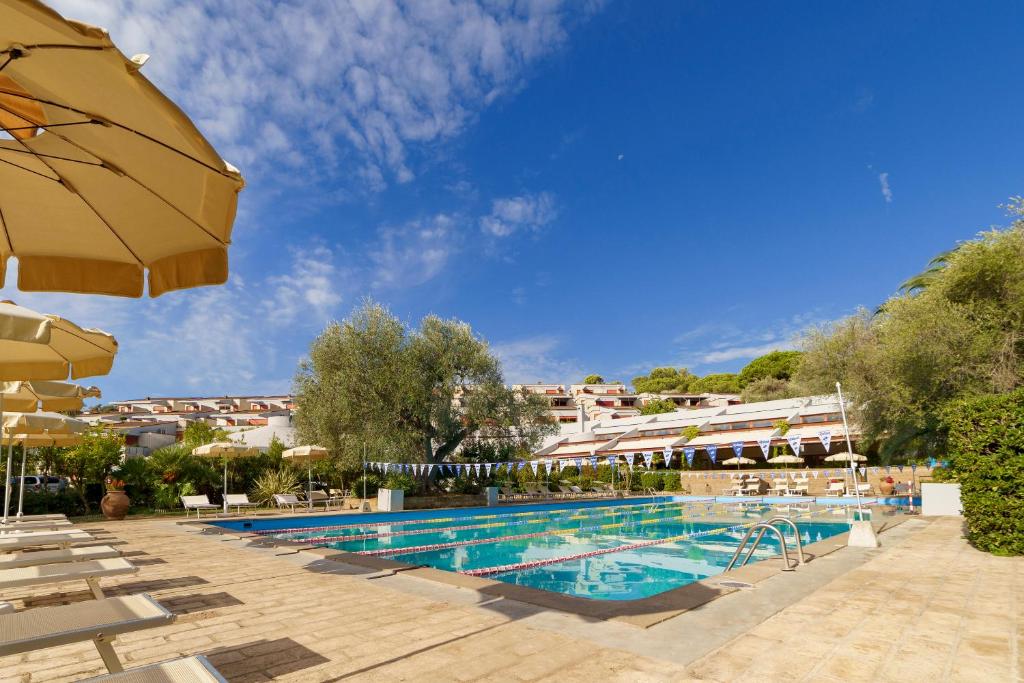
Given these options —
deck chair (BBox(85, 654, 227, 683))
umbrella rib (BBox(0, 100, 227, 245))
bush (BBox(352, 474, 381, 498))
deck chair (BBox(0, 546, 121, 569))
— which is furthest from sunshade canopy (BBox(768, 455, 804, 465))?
deck chair (BBox(85, 654, 227, 683))

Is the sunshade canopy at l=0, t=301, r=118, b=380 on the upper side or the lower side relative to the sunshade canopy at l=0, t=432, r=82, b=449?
upper

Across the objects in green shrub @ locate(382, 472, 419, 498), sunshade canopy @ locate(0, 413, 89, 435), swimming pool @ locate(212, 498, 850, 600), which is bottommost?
swimming pool @ locate(212, 498, 850, 600)

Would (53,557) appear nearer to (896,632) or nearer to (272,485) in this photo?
(896,632)

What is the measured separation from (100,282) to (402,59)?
15.9 metres

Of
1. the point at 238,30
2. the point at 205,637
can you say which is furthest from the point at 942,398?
the point at 238,30

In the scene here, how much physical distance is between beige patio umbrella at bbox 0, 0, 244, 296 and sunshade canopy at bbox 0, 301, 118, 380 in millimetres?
1986

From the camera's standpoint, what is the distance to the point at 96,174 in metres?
3.30

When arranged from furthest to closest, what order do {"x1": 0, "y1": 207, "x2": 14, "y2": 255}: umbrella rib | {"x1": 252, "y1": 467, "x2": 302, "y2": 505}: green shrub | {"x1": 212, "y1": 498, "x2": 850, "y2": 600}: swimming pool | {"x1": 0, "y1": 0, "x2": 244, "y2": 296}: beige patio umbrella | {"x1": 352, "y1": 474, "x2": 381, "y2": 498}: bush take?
{"x1": 352, "y1": 474, "x2": 381, "y2": 498}: bush < {"x1": 252, "y1": 467, "x2": 302, "y2": 505}: green shrub < {"x1": 212, "y1": 498, "x2": 850, "y2": 600}: swimming pool < {"x1": 0, "y1": 207, "x2": 14, "y2": 255}: umbrella rib < {"x1": 0, "y1": 0, "x2": 244, "y2": 296}: beige patio umbrella

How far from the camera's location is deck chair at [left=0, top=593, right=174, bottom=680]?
2.23 m

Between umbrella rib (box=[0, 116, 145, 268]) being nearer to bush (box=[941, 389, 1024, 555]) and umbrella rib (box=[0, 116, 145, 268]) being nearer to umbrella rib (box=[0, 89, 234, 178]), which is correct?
umbrella rib (box=[0, 89, 234, 178])

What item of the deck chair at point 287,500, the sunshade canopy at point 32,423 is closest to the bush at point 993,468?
the sunshade canopy at point 32,423

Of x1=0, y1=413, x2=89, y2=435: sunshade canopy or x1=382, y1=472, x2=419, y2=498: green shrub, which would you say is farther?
x1=382, y1=472, x2=419, y2=498: green shrub

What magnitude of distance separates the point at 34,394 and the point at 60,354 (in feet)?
8.08

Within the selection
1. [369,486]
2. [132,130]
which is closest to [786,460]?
[369,486]
